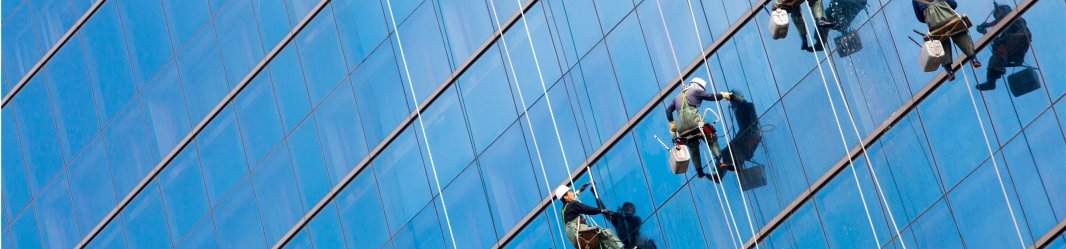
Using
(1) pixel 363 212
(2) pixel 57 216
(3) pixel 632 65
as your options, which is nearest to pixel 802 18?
(3) pixel 632 65

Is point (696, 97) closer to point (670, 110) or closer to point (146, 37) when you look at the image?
point (670, 110)

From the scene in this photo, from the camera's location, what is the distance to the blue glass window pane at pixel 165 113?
43188 millimetres

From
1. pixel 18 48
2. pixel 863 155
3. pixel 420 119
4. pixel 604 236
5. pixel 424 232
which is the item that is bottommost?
pixel 863 155

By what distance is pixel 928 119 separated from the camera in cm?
3167

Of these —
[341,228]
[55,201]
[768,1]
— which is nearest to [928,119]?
[768,1]

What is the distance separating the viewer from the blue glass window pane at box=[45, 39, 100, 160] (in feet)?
148

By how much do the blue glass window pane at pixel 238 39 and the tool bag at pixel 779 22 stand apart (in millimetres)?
11088

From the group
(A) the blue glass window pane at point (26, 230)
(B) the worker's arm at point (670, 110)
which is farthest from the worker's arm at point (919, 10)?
(A) the blue glass window pane at point (26, 230)

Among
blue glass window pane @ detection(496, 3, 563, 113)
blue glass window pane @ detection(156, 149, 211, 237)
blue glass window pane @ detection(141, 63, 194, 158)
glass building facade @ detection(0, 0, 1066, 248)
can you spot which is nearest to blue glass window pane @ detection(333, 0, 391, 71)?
glass building facade @ detection(0, 0, 1066, 248)

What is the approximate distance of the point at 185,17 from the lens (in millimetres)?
43219

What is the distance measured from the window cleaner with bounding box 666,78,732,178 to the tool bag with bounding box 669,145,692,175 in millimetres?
127

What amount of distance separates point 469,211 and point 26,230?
11.6m

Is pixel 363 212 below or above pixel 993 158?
above

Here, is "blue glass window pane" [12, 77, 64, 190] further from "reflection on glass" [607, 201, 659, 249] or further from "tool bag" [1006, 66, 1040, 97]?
"tool bag" [1006, 66, 1040, 97]
